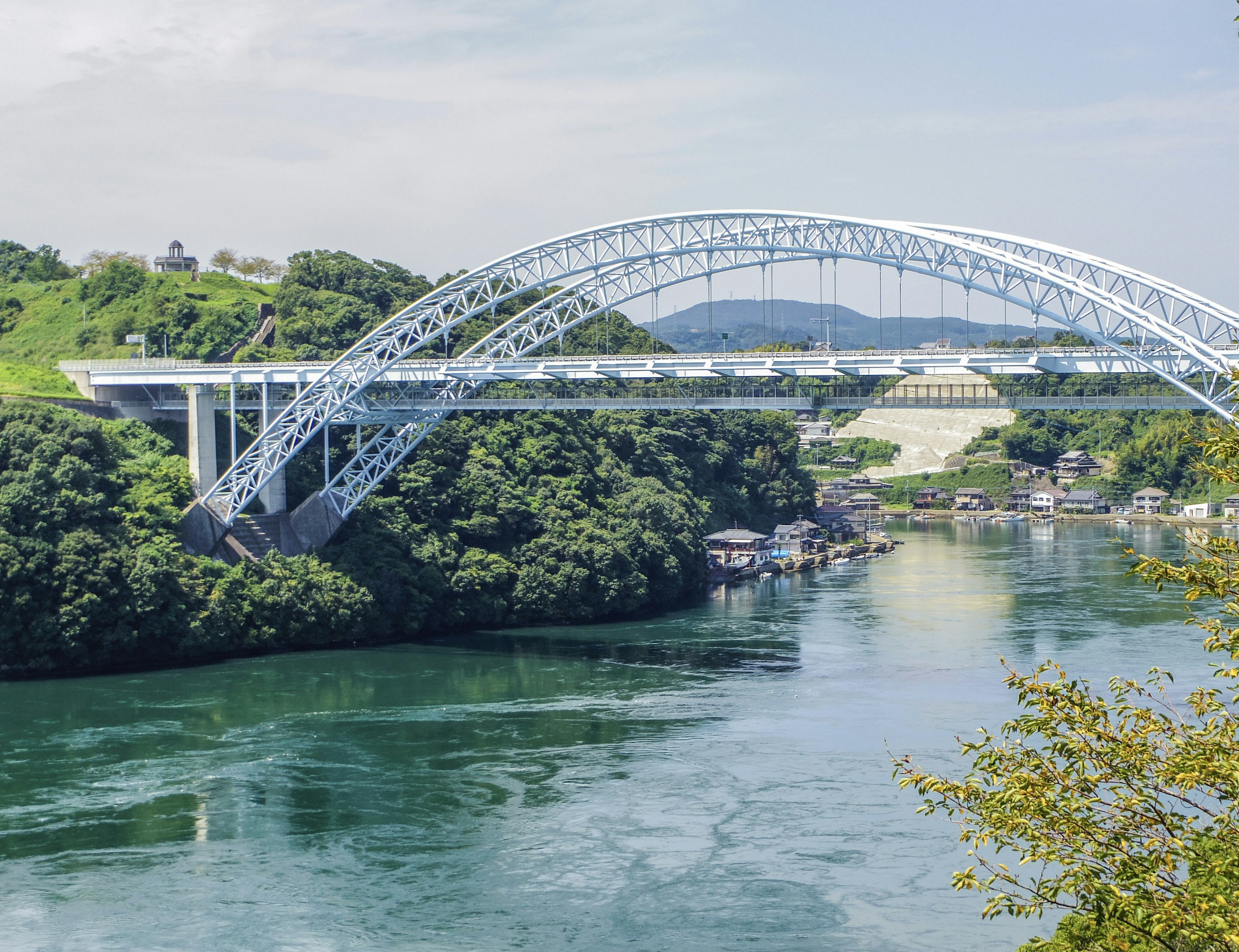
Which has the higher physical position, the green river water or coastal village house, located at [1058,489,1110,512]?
coastal village house, located at [1058,489,1110,512]

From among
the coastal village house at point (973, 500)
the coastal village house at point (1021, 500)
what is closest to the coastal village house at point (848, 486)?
the coastal village house at point (973, 500)

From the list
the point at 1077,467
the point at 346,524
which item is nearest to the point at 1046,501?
the point at 1077,467

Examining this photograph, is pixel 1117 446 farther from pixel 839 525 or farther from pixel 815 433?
pixel 839 525

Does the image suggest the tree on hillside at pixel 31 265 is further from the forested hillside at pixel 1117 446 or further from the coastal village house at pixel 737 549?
the forested hillside at pixel 1117 446

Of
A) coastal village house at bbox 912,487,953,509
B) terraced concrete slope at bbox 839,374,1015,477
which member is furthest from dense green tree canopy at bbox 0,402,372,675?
terraced concrete slope at bbox 839,374,1015,477

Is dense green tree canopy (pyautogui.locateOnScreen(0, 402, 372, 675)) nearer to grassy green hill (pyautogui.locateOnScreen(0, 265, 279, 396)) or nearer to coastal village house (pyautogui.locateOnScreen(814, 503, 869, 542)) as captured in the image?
grassy green hill (pyautogui.locateOnScreen(0, 265, 279, 396))

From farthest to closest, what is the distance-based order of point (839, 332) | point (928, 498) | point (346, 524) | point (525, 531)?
point (839, 332)
point (928, 498)
point (525, 531)
point (346, 524)

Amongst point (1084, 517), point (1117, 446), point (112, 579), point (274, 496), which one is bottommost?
point (1084, 517)
